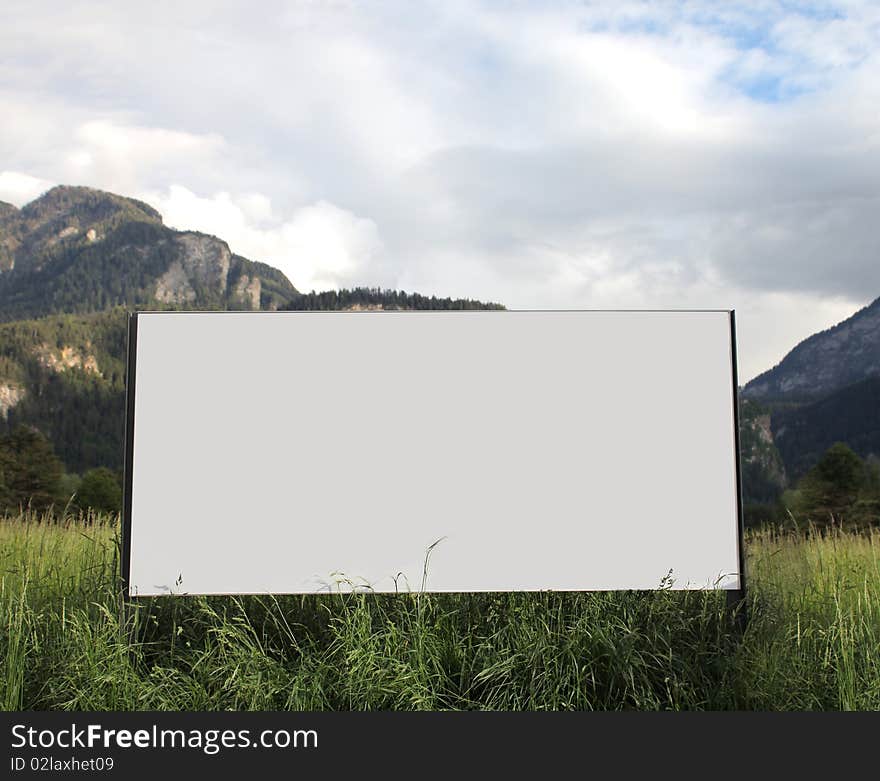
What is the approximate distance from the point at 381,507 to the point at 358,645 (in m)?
0.74

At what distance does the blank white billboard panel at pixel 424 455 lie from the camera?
4.31 m

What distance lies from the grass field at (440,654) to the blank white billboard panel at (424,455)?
25cm

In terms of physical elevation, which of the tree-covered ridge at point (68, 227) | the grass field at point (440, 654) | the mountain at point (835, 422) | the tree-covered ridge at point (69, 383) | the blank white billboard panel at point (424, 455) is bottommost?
the grass field at point (440, 654)

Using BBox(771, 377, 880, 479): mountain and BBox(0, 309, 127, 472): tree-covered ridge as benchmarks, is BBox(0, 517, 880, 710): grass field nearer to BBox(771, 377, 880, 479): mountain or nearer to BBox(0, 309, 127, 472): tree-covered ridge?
BBox(771, 377, 880, 479): mountain

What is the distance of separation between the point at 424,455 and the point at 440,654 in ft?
3.54

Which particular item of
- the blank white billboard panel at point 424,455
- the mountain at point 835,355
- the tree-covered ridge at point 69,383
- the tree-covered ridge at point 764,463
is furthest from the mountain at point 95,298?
the mountain at point 835,355

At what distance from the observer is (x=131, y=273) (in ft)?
406

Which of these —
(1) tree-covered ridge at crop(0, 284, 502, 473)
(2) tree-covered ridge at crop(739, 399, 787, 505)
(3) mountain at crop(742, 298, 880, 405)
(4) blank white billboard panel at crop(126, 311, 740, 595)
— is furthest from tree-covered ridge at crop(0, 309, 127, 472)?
(3) mountain at crop(742, 298, 880, 405)

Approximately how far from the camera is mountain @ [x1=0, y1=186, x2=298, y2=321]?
11231 centimetres

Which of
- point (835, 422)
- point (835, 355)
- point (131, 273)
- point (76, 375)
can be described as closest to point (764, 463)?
point (835, 422)

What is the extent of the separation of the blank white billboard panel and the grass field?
0.25m

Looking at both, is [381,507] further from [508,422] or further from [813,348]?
[813,348]

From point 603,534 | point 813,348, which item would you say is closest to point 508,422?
point 603,534

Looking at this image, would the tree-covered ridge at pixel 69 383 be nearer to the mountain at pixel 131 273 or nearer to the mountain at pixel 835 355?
the mountain at pixel 131 273
